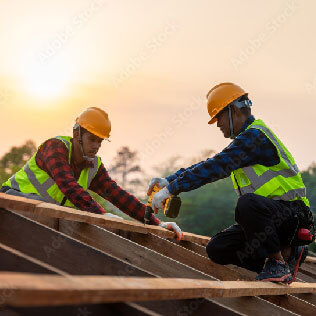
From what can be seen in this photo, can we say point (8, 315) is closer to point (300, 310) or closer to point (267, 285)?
point (267, 285)

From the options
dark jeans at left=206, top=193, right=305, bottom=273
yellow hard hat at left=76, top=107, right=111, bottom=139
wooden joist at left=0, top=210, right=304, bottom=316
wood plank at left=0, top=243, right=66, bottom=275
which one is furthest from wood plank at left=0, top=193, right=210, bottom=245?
yellow hard hat at left=76, top=107, right=111, bottom=139

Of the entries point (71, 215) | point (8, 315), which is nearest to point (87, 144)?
point (71, 215)

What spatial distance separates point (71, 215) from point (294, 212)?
1.75 m

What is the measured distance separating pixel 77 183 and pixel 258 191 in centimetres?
197

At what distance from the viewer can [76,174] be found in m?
5.86

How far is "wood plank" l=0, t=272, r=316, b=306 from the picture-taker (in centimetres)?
144

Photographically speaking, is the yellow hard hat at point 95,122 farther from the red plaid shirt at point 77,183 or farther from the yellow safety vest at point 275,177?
the yellow safety vest at point 275,177

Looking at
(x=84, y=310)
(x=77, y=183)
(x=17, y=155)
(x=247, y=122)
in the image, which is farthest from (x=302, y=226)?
(x=17, y=155)

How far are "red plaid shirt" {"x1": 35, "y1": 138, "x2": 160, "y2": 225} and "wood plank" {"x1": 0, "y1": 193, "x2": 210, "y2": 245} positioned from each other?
→ 0.75 m

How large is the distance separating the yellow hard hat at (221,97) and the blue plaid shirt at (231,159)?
445 mm

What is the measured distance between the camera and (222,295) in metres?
2.78

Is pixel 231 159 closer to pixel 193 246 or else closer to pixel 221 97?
pixel 221 97

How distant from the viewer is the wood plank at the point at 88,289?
1.44 m

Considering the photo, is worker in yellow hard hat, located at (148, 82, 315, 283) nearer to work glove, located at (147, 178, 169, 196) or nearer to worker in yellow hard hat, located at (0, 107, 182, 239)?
work glove, located at (147, 178, 169, 196)
